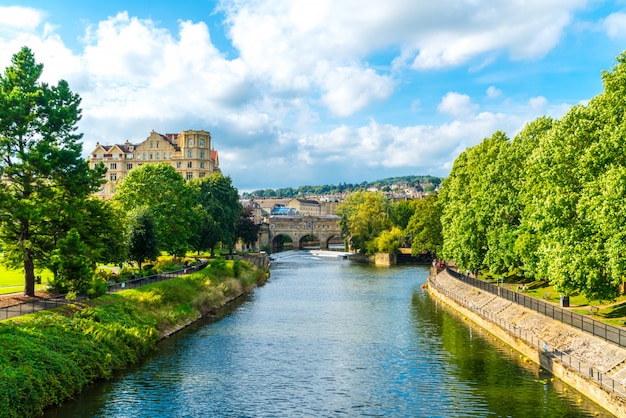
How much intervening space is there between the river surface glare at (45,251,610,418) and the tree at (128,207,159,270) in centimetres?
1063

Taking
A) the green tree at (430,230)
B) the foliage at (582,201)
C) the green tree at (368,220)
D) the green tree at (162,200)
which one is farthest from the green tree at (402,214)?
the foliage at (582,201)

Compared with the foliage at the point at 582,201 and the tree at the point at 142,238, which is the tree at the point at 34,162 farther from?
the foliage at the point at 582,201

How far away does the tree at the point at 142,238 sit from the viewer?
6047 centimetres

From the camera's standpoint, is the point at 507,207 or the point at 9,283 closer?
the point at 9,283

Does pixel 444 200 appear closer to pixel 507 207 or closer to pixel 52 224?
pixel 507 207

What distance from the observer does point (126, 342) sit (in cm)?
3791

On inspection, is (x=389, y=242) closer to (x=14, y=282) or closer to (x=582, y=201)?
(x=14, y=282)

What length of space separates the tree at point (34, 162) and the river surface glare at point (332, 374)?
37.6 feet

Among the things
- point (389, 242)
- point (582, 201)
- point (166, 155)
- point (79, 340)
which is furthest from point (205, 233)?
point (582, 201)

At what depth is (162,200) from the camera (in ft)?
241

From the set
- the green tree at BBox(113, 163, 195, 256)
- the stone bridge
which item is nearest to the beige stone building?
the stone bridge

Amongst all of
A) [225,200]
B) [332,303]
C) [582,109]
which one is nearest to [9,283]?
[332,303]

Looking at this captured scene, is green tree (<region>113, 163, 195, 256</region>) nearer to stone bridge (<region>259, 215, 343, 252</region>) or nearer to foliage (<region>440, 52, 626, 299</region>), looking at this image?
foliage (<region>440, 52, 626, 299</region>)

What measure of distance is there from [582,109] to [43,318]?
34.5 m
